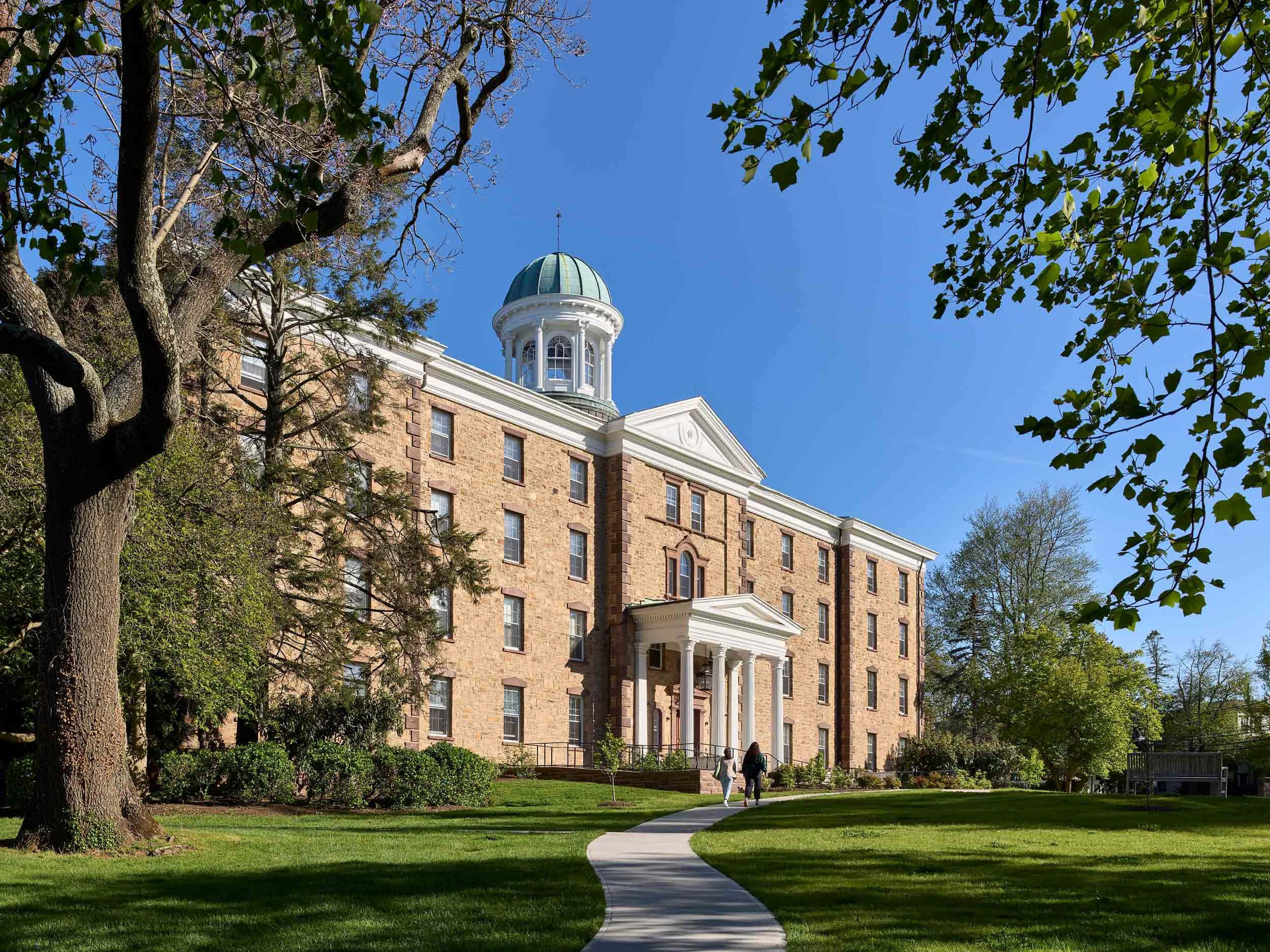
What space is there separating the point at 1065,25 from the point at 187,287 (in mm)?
10305

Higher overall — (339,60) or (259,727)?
(339,60)

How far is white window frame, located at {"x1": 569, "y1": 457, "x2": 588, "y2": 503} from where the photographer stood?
39.3 m

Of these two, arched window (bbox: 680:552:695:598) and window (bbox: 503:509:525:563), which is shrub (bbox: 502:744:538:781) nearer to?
window (bbox: 503:509:525:563)

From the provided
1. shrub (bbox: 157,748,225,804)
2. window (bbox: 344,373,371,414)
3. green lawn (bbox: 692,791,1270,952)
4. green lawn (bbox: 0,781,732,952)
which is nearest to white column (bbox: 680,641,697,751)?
window (bbox: 344,373,371,414)

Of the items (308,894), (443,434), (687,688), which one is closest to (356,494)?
(443,434)

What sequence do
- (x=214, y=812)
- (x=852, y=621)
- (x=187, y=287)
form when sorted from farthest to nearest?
1. (x=852, y=621)
2. (x=214, y=812)
3. (x=187, y=287)

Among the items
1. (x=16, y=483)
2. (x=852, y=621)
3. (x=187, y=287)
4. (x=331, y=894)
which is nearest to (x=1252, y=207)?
(x=331, y=894)

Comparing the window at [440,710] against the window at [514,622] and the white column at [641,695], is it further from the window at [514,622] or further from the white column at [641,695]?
the white column at [641,695]

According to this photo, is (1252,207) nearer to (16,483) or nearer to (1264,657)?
(16,483)

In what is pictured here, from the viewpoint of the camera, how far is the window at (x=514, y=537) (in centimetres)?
3628

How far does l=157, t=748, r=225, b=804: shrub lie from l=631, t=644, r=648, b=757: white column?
18212mm

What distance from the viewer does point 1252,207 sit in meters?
9.71

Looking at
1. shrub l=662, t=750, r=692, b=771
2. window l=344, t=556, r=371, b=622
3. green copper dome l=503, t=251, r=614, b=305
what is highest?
green copper dome l=503, t=251, r=614, b=305

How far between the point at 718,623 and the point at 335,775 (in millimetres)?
19365
